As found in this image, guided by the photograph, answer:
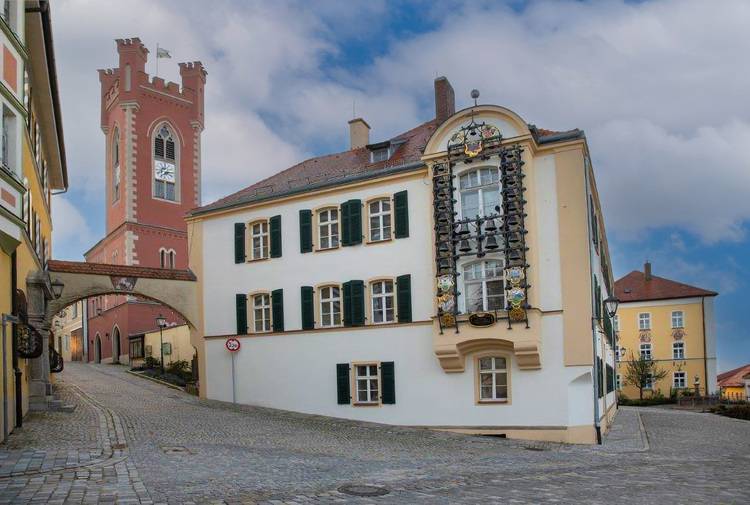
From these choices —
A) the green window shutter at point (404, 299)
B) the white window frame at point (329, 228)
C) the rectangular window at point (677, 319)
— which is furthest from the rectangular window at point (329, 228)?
the rectangular window at point (677, 319)

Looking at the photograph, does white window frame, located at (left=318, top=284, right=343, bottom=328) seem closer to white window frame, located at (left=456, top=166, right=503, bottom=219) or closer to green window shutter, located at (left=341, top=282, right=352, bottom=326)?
green window shutter, located at (left=341, top=282, right=352, bottom=326)

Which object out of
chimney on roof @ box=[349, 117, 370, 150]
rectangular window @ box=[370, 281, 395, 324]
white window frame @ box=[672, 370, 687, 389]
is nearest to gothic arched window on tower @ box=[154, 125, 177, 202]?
chimney on roof @ box=[349, 117, 370, 150]

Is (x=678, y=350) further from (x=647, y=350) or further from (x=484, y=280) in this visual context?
(x=484, y=280)

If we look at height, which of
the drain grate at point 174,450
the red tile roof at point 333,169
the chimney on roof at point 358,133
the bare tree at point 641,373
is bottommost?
the bare tree at point 641,373

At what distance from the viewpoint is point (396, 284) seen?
82.4 feet

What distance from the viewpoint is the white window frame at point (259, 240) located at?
28422 mm

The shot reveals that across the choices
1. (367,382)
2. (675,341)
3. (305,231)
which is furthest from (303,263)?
(675,341)

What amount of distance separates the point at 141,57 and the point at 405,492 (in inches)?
1985

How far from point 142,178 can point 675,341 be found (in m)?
41.9

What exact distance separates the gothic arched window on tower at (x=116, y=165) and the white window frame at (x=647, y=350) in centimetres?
4186

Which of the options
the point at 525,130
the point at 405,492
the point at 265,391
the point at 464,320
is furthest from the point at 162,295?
the point at 405,492

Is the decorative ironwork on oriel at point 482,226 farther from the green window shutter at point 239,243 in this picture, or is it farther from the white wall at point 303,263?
the green window shutter at point 239,243

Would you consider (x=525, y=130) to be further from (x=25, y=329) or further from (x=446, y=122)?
(x=25, y=329)

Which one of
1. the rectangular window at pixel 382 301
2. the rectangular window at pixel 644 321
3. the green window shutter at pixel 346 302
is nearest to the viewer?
the rectangular window at pixel 382 301
